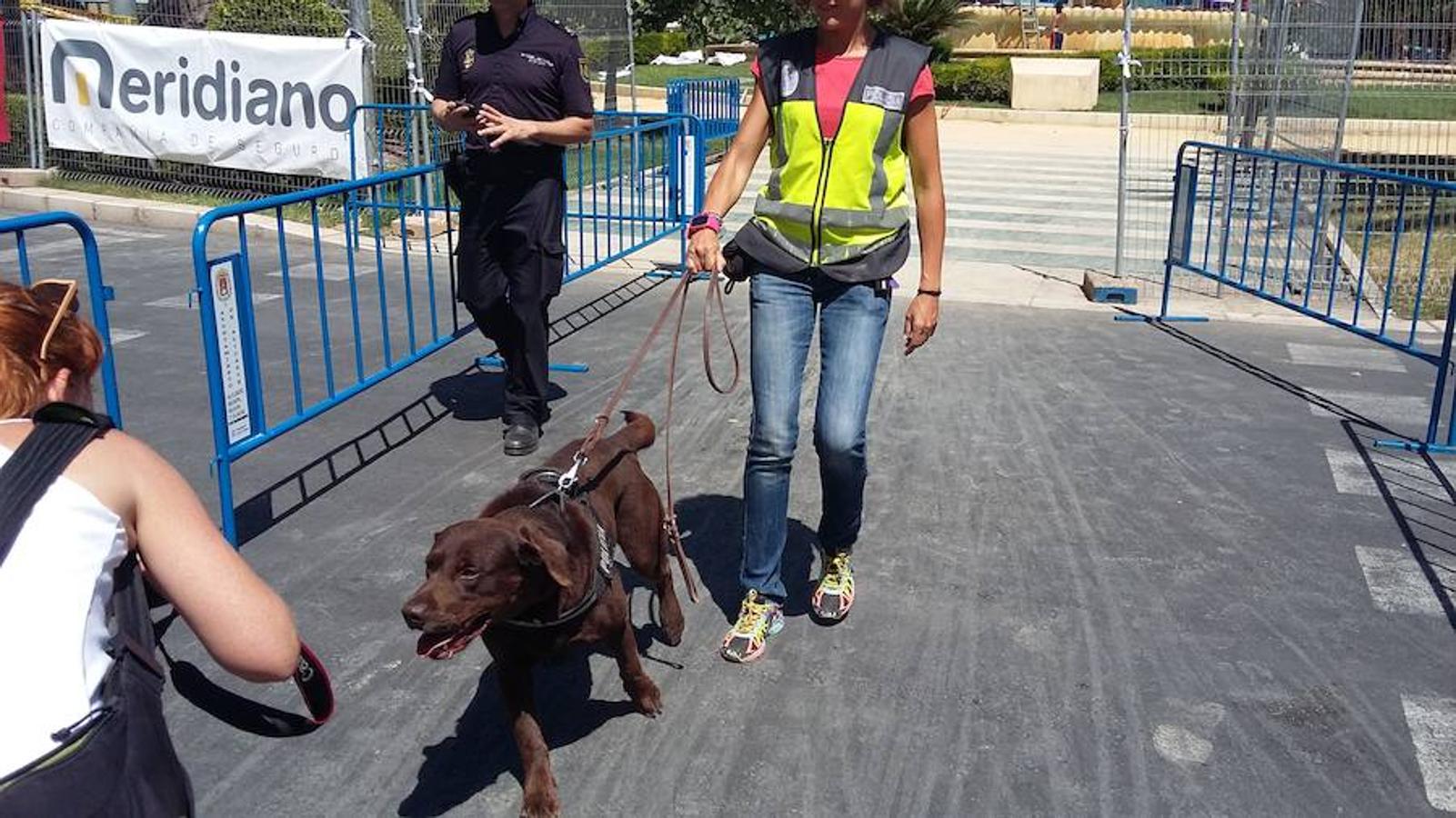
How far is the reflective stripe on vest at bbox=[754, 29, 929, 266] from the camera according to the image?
3.63 meters

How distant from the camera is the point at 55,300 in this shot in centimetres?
171

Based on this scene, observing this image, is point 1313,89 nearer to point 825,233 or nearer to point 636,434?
point 825,233

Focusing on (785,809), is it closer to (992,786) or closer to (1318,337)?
(992,786)

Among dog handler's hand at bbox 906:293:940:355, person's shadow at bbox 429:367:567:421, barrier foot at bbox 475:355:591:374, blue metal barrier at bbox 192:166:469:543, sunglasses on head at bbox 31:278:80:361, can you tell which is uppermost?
sunglasses on head at bbox 31:278:80:361

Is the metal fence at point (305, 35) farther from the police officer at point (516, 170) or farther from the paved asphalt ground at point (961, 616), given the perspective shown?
the police officer at point (516, 170)

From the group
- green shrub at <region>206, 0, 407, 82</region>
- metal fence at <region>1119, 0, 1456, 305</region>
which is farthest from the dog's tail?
green shrub at <region>206, 0, 407, 82</region>

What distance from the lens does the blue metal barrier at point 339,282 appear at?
446cm

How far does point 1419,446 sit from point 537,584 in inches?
187

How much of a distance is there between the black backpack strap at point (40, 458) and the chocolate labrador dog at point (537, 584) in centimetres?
106

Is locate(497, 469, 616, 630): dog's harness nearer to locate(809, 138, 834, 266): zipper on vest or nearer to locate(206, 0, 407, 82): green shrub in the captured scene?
locate(809, 138, 834, 266): zipper on vest

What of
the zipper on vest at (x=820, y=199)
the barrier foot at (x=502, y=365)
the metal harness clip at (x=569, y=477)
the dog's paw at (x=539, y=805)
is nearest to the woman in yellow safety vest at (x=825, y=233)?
the zipper on vest at (x=820, y=199)

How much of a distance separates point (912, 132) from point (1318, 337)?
5504mm

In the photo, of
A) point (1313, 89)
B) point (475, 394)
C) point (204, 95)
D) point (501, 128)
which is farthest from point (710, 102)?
point (501, 128)

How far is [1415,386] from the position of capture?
702 centimetres
